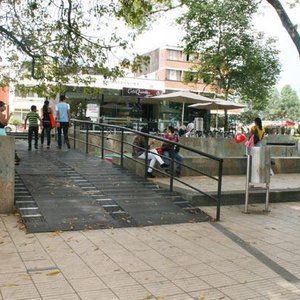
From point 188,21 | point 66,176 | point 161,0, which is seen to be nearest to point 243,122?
point 188,21

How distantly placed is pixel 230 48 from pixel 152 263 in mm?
21440

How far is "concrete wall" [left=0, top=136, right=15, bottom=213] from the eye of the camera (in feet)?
22.5

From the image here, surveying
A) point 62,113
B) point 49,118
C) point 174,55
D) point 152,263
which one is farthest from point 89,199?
point 174,55

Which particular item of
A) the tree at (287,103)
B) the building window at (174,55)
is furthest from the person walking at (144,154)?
the tree at (287,103)

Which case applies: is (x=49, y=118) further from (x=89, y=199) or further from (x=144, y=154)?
(x=89, y=199)

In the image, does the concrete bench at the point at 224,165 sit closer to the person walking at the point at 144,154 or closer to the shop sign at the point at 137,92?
the person walking at the point at 144,154

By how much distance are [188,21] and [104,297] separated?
75.7ft

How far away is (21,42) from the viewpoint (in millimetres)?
11859

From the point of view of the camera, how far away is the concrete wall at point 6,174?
6867 mm

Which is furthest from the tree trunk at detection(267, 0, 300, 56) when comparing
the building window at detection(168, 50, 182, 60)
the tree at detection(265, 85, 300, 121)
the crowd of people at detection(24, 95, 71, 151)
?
the tree at detection(265, 85, 300, 121)

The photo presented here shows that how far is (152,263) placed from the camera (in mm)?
4973

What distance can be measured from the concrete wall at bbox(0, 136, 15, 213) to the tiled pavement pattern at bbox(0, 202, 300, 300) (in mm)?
272

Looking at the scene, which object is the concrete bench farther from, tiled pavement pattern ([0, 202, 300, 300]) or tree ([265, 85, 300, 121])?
tree ([265, 85, 300, 121])

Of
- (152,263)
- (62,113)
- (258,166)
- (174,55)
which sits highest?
(174,55)
